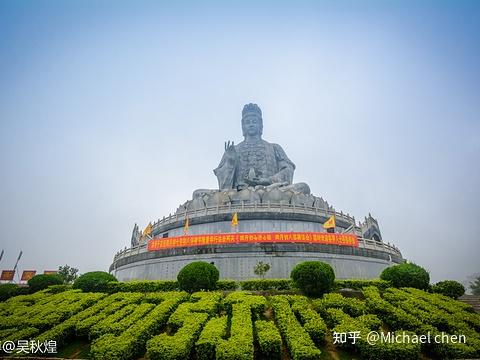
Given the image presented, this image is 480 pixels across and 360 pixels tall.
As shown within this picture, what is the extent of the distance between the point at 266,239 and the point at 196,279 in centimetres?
538

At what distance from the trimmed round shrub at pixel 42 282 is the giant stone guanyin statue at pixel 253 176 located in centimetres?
1084

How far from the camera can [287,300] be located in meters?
10.5

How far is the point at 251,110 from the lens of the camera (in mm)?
33719

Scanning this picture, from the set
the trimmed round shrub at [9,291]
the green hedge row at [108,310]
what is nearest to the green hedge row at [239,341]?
the green hedge row at [108,310]

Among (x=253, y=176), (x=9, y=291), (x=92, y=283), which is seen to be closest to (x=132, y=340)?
(x=92, y=283)

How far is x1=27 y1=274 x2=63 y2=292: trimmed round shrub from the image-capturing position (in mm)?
14795

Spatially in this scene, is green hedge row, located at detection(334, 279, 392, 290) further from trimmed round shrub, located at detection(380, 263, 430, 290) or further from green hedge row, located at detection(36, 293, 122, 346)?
green hedge row, located at detection(36, 293, 122, 346)

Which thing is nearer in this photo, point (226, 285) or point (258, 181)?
point (226, 285)

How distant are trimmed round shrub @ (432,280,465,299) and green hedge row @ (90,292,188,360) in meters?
10.8

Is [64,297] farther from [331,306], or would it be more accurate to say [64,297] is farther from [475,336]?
[475,336]

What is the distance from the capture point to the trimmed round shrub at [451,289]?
12.3m

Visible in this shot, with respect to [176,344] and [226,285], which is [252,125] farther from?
[176,344]

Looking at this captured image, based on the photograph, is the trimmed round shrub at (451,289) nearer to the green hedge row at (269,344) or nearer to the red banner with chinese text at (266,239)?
the red banner with chinese text at (266,239)

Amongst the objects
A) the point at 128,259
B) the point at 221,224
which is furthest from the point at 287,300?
the point at 128,259
